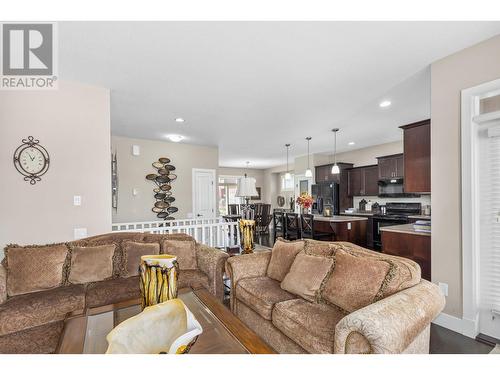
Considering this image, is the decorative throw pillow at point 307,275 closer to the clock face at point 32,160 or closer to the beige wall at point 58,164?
the beige wall at point 58,164

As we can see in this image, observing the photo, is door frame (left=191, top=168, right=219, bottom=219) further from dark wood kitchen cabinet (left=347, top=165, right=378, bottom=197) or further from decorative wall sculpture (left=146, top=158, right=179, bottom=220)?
dark wood kitchen cabinet (left=347, top=165, right=378, bottom=197)

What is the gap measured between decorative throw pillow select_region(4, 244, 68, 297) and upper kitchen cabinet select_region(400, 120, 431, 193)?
13.0ft

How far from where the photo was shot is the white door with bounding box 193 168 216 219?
5.88m

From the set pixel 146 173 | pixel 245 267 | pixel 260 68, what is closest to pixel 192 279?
pixel 245 267

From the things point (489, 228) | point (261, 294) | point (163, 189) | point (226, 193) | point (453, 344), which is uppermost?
point (163, 189)

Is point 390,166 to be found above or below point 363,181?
above

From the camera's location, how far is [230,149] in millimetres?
6574

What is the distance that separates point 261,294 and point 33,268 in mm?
2079

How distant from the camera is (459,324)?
212 cm

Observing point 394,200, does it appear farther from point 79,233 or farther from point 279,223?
point 79,233
